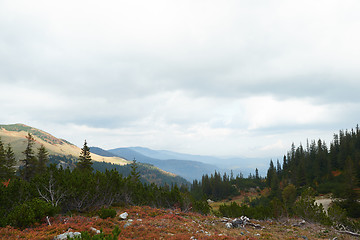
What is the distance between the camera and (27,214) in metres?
14.6

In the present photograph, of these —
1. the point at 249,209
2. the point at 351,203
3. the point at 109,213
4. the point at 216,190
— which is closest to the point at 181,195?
the point at 249,209

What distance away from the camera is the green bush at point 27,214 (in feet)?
47.1

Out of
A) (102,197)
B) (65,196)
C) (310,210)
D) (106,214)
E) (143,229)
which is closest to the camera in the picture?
(143,229)

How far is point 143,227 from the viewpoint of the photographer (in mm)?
15672

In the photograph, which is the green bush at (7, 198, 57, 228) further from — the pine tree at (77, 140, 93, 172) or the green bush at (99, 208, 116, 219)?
the pine tree at (77, 140, 93, 172)

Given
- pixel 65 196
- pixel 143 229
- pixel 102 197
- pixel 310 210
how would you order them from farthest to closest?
pixel 310 210
pixel 102 197
pixel 65 196
pixel 143 229

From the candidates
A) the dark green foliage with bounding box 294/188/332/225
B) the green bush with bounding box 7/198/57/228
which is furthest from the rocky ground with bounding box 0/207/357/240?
the dark green foliage with bounding box 294/188/332/225

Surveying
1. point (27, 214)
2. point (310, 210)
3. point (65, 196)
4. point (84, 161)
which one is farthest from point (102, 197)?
point (84, 161)

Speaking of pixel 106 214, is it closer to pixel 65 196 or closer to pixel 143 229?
pixel 143 229

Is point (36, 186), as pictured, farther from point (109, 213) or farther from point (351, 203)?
point (351, 203)

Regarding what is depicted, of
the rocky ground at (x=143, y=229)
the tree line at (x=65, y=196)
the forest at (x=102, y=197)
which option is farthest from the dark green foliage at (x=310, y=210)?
the tree line at (x=65, y=196)

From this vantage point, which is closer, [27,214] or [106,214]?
[27,214]

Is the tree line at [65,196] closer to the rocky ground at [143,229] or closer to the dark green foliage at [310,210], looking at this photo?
the rocky ground at [143,229]

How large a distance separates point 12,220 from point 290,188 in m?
87.8
